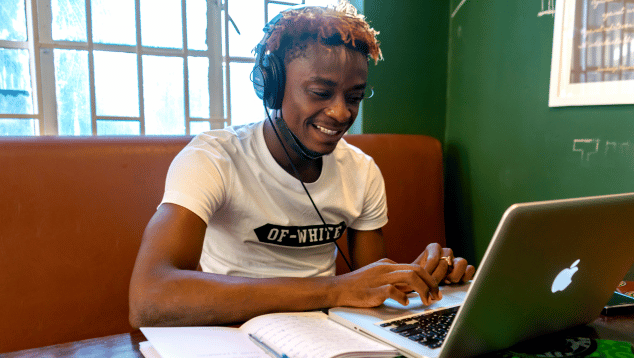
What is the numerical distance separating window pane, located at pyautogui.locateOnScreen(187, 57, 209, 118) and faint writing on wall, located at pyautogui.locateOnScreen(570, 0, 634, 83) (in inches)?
56.8

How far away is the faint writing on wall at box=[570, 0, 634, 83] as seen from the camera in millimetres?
1415

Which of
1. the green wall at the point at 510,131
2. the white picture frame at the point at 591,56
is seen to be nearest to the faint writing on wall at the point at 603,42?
the white picture frame at the point at 591,56

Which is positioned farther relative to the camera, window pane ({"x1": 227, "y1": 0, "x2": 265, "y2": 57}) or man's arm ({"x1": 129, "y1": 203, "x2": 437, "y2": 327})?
window pane ({"x1": 227, "y1": 0, "x2": 265, "y2": 57})

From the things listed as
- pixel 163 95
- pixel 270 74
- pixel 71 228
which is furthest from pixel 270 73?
pixel 163 95

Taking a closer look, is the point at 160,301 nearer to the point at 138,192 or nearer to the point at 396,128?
the point at 138,192

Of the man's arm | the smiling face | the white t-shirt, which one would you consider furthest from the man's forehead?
the man's arm

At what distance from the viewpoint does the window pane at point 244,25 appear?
205cm

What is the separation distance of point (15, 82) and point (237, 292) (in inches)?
57.5

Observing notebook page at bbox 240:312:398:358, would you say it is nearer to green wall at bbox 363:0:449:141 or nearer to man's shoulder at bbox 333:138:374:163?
man's shoulder at bbox 333:138:374:163

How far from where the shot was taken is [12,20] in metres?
1.67

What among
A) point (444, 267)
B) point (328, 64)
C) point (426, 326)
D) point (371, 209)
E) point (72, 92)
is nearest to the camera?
point (426, 326)

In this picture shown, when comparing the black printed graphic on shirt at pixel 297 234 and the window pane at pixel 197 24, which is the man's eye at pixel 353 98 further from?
the window pane at pixel 197 24

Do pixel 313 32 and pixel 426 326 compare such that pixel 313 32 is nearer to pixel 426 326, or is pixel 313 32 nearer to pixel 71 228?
pixel 426 326

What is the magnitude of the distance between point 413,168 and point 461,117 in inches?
17.6
